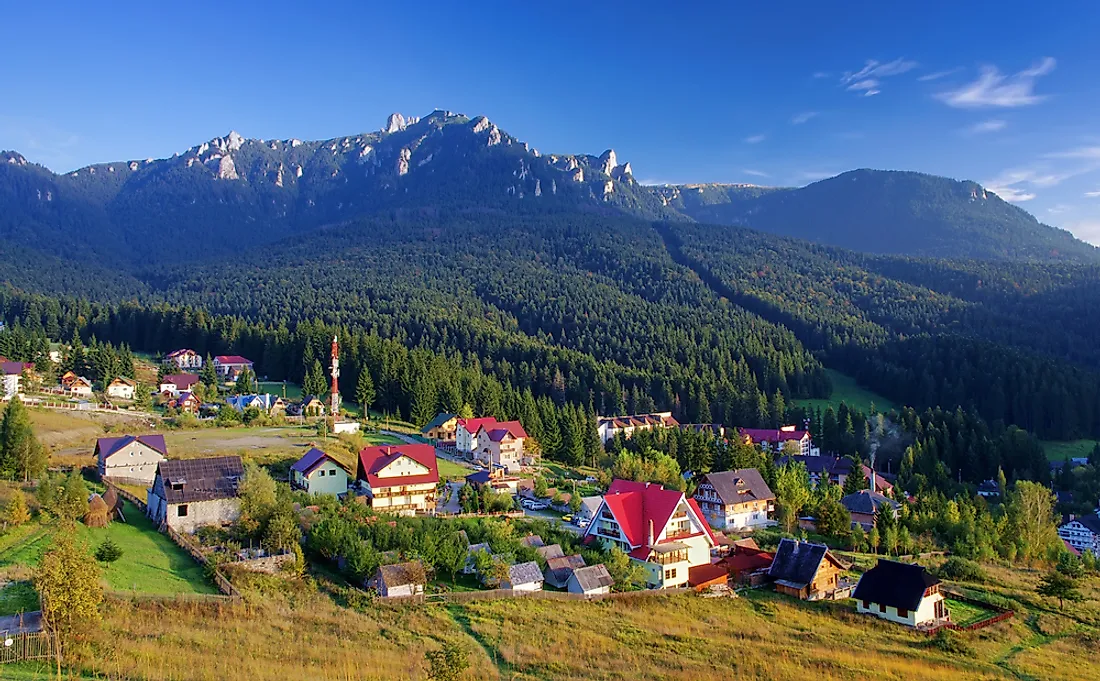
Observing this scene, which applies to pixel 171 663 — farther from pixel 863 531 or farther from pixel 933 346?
pixel 933 346

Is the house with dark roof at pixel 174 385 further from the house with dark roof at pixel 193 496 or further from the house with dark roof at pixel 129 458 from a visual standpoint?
the house with dark roof at pixel 193 496

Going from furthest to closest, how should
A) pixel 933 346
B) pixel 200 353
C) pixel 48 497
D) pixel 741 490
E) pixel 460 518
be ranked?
pixel 933 346
pixel 200 353
pixel 741 490
pixel 460 518
pixel 48 497

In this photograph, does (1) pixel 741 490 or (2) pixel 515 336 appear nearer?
(1) pixel 741 490

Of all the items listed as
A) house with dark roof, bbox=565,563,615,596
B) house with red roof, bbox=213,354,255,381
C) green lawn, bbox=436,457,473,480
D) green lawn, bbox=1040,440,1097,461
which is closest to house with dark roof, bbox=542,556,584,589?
house with dark roof, bbox=565,563,615,596

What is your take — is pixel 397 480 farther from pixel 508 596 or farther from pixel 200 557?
pixel 508 596

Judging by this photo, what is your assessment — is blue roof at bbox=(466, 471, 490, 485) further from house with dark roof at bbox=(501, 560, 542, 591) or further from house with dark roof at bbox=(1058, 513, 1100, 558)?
house with dark roof at bbox=(1058, 513, 1100, 558)

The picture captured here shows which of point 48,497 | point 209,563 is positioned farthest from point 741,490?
point 48,497

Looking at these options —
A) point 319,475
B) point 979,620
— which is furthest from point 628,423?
point 979,620

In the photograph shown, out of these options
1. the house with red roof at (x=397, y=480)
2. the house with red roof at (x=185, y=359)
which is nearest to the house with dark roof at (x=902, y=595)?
the house with red roof at (x=397, y=480)

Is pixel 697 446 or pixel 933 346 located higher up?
pixel 933 346
